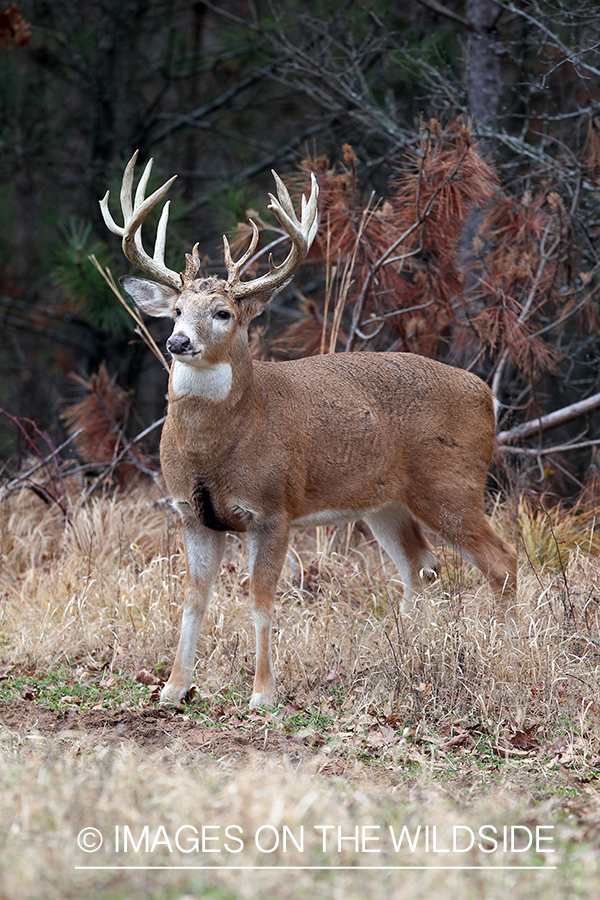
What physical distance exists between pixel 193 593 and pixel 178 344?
56.3 inches

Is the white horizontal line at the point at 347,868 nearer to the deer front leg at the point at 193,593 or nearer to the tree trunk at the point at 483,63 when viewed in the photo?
the deer front leg at the point at 193,593

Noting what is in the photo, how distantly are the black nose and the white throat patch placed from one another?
0.29m

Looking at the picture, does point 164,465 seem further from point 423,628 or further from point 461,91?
point 461,91

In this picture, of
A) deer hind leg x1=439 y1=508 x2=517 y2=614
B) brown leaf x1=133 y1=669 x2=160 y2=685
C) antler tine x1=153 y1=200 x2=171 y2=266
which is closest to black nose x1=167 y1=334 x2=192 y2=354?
antler tine x1=153 y1=200 x2=171 y2=266

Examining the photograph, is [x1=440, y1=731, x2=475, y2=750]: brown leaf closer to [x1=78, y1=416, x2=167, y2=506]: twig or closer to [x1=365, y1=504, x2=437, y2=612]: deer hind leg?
[x1=365, y1=504, x2=437, y2=612]: deer hind leg

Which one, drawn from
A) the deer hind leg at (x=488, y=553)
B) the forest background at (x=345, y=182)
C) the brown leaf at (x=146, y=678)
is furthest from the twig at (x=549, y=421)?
the brown leaf at (x=146, y=678)

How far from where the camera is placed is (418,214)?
7.30 metres

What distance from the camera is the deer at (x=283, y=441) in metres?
5.02

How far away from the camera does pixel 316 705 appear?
17.3ft

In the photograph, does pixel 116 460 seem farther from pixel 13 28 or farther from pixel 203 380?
pixel 13 28

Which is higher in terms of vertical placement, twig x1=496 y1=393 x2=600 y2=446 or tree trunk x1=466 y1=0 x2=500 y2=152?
tree trunk x1=466 y1=0 x2=500 y2=152

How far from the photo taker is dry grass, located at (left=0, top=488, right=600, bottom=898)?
9.11 ft

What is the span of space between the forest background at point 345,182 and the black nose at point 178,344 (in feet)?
7.87

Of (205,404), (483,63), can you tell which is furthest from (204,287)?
(483,63)
